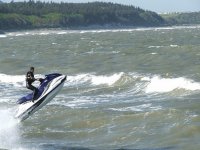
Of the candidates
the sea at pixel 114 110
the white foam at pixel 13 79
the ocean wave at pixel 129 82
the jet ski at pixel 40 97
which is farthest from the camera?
the white foam at pixel 13 79

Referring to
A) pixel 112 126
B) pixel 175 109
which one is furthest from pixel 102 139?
pixel 175 109

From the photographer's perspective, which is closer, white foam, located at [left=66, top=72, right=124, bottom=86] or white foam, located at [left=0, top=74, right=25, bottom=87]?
white foam, located at [left=66, top=72, right=124, bottom=86]

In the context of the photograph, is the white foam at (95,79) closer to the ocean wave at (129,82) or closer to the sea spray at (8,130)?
the ocean wave at (129,82)

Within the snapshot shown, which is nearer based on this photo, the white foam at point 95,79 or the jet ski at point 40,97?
the jet ski at point 40,97

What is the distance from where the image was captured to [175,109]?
24.2m

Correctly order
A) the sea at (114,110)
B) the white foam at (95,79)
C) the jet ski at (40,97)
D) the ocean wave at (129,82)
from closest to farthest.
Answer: the jet ski at (40,97) → the sea at (114,110) → the ocean wave at (129,82) → the white foam at (95,79)

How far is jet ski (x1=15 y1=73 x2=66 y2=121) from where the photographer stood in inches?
785

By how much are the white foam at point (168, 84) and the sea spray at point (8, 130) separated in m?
12.7

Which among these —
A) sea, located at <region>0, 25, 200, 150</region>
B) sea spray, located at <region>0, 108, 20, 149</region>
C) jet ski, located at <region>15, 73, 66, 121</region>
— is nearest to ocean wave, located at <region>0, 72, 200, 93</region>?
sea, located at <region>0, 25, 200, 150</region>

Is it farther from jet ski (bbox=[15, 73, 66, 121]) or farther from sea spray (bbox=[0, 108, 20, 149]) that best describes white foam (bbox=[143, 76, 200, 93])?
sea spray (bbox=[0, 108, 20, 149])

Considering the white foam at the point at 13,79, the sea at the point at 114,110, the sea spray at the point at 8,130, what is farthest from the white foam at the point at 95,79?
the sea spray at the point at 8,130

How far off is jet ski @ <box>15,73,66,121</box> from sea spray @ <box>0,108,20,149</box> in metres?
0.54

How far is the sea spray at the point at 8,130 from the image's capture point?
20.0 meters

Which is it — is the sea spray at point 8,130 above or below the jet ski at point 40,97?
below
